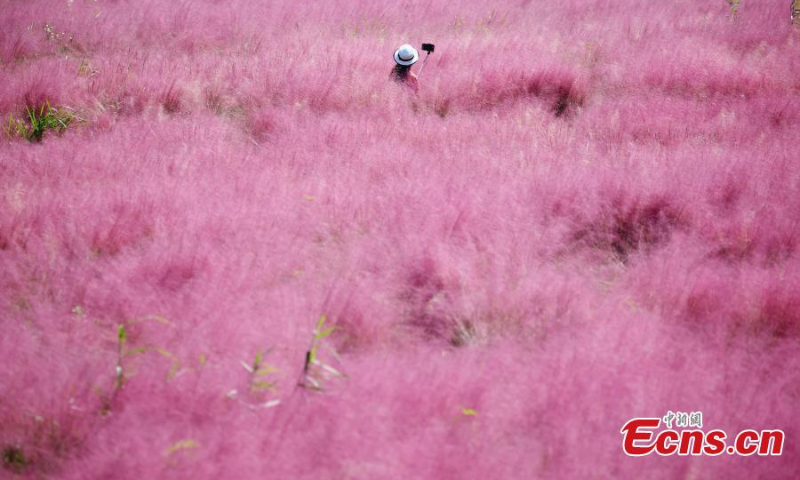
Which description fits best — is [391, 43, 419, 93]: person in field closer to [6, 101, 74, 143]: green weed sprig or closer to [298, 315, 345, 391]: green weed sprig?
[6, 101, 74, 143]: green weed sprig

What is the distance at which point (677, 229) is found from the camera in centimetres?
286

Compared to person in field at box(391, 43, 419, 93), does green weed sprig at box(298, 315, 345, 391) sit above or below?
below

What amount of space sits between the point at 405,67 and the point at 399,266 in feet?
9.36

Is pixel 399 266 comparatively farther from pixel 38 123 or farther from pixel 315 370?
pixel 38 123

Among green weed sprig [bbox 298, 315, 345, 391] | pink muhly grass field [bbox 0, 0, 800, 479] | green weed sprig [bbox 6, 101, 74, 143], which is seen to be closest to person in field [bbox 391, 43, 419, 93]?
pink muhly grass field [bbox 0, 0, 800, 479]

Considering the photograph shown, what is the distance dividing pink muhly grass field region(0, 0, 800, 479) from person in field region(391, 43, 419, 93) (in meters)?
0.15

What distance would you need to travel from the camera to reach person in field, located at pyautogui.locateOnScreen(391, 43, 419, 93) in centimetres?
475

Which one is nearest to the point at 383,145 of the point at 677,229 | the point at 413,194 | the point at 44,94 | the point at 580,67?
the point at 413,194

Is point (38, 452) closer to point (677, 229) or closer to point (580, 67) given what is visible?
point (677, 229)

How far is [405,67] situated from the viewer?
4844 millimetres

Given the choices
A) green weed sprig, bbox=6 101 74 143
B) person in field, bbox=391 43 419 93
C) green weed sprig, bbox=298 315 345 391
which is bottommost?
green weed sprig, bbox=6 101 74 143

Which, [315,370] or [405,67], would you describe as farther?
[405,67]

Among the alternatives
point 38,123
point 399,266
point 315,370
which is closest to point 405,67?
point 399,266

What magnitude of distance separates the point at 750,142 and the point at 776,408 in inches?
96.6
